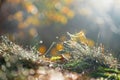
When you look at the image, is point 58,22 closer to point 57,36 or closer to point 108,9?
point 57,36

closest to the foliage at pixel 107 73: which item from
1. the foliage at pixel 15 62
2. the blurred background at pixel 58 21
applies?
the foliage at pixel 15 62

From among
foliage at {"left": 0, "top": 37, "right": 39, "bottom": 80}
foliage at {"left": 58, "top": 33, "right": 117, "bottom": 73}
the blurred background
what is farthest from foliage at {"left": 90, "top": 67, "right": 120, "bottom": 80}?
the blurred background

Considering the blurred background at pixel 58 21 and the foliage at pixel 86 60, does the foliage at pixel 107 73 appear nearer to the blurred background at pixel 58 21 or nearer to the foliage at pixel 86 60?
the foliage at pixel 86 60

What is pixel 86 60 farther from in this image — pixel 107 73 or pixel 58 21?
pixel 58 21

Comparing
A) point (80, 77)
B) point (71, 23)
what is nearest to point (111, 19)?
point (71, 23)

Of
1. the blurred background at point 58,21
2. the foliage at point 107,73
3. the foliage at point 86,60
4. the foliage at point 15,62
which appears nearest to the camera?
the foliage at point 15,62

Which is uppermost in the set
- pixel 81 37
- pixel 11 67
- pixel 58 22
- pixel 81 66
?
pixel 58 22

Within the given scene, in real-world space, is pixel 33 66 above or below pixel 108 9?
below

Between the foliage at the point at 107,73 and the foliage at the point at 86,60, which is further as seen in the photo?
the foliage at the point at 86,60

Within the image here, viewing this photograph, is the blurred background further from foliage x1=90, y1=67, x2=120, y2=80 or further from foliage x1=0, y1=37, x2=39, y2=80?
foliage x1=90, y1=67, x2=120, y2=80

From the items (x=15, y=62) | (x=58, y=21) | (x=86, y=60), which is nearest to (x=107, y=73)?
(x=86, y=60)
